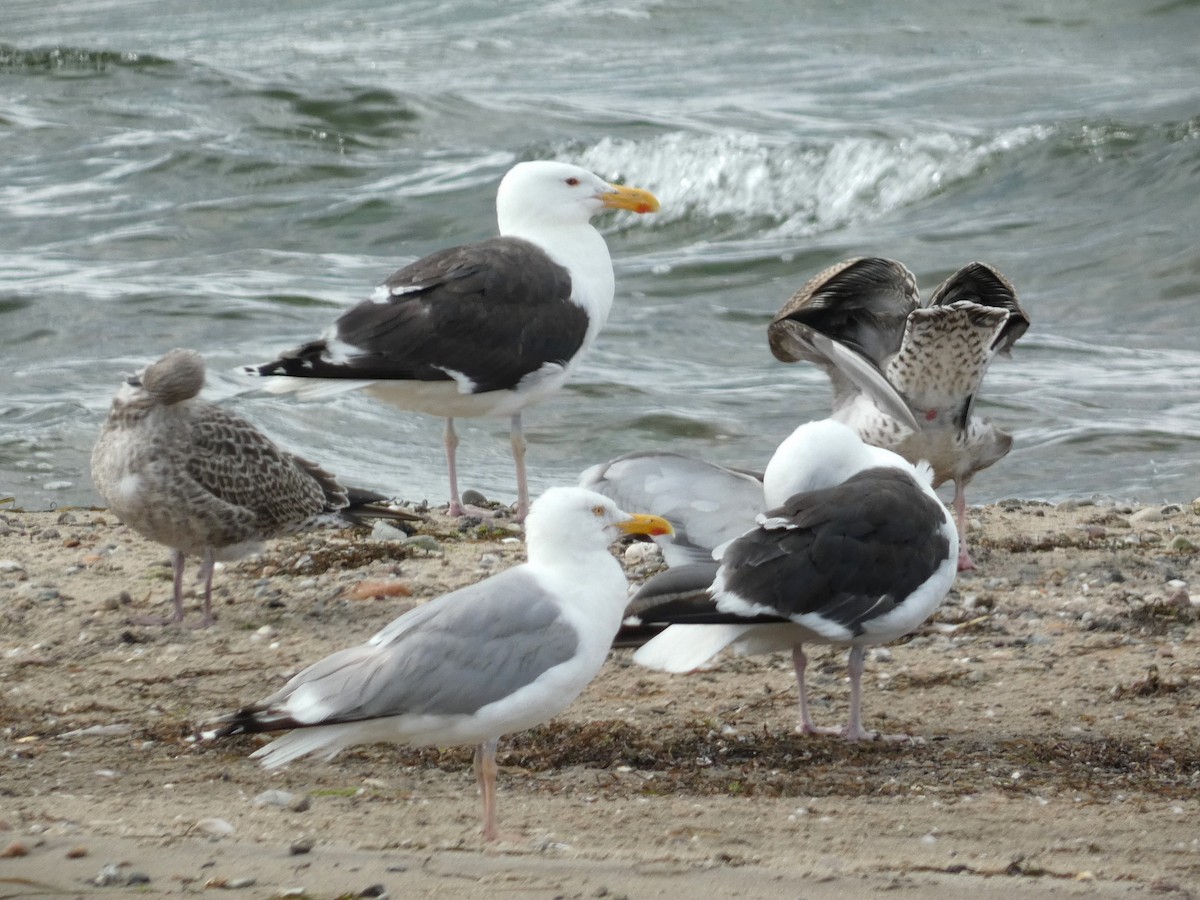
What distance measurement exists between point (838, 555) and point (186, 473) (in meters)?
2.43

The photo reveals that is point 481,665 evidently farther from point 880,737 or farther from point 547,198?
point 547,198

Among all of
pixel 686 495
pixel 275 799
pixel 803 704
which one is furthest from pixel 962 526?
pixel 275 799

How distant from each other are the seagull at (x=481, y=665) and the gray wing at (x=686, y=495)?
1.21m

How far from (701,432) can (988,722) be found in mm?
5797

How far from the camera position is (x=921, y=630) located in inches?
251

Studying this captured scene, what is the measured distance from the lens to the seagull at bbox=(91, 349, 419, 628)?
634 centimetres

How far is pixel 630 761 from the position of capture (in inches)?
203

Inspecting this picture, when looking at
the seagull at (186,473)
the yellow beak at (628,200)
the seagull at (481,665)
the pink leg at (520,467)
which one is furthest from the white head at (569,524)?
the yellow beak at (628,200)

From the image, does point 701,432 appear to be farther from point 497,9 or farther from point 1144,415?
point 497,9

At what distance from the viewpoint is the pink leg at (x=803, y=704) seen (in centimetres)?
546

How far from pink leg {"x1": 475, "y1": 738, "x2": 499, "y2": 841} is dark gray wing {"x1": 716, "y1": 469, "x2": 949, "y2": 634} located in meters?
0.92

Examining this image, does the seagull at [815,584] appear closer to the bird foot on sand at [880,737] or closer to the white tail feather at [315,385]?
the bird foot on sand at [880,737]

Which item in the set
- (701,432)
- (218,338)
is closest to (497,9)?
(218,338)

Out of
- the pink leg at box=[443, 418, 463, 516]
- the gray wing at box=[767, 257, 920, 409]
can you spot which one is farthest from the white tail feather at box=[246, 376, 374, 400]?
Result: the gray wing at box=[767, 257, 920, 409]
